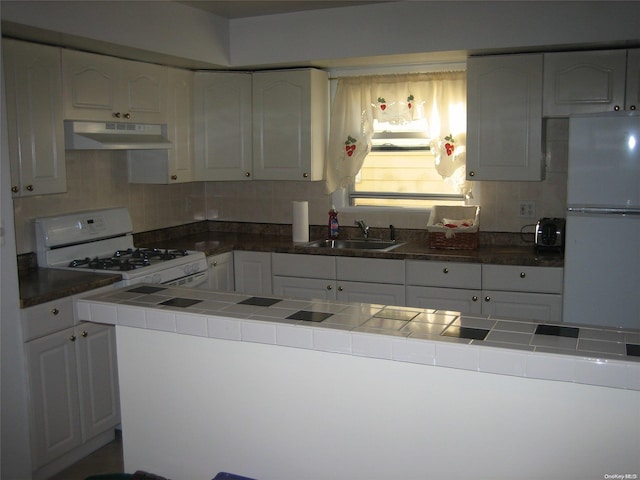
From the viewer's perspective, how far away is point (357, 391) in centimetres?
220

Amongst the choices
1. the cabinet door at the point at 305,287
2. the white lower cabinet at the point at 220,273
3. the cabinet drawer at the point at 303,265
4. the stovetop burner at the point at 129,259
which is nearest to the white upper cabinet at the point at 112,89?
the stovetop burner at the point at 129,259

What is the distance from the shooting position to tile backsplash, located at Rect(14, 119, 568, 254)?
168 inches

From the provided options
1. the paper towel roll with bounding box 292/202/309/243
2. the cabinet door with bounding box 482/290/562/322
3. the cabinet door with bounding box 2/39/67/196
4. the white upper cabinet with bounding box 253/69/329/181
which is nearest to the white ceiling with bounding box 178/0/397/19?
the white upper cabinet with bounding box 253/69/329/181

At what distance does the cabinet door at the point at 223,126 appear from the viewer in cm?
489

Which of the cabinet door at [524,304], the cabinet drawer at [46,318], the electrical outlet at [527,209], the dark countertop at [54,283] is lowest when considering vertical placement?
the cabinet door at [524,304]

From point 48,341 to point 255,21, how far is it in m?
2.50

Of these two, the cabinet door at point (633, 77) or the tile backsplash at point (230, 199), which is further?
the tile backsplash at point (230, 199)

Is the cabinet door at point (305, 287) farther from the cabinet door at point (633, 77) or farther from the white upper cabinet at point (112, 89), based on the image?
the cabinet door at point (633, 77)

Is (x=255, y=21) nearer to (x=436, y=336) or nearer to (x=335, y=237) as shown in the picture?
(x=335, y=237)

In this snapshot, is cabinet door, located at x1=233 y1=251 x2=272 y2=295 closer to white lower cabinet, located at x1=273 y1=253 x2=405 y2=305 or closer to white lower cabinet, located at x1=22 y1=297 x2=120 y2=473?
white lower cabinet, located at x1=273 y1=253 x2=405 y2=305

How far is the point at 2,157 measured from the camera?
2.96m

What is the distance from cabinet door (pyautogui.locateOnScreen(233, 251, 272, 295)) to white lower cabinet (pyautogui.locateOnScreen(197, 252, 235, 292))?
0.04m

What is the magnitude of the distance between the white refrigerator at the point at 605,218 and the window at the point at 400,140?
3.36 ft

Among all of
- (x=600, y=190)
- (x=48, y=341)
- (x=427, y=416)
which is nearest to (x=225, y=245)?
(x=48, y=341)
